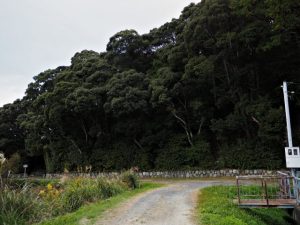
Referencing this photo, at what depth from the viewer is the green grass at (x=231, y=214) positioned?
30.5 feet

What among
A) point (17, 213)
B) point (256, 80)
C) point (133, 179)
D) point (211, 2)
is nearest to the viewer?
point (17, 213)

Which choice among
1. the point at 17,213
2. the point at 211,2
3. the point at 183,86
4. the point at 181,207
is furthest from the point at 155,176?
the point at 17,213

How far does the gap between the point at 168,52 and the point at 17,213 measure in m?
A: 23.8

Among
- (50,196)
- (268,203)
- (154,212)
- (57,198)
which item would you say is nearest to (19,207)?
(50,196)

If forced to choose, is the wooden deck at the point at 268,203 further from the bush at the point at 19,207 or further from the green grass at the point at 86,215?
the bush at the point at 19,207

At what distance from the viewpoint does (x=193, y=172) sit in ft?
91.4

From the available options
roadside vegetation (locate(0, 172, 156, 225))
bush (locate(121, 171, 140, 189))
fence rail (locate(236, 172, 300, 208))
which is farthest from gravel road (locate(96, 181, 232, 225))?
bush (locate(121, 171, 140, 189))

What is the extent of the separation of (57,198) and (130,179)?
7.38 meters

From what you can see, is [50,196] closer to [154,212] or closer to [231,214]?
[154,212]

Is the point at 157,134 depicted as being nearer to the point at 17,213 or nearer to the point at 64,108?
the point at 64,108

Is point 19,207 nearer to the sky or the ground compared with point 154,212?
nearer to the sky

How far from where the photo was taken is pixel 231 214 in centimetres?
1023

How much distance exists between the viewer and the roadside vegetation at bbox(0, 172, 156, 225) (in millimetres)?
8555

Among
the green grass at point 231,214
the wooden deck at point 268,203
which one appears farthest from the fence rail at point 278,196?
the green grass at point 231,214
